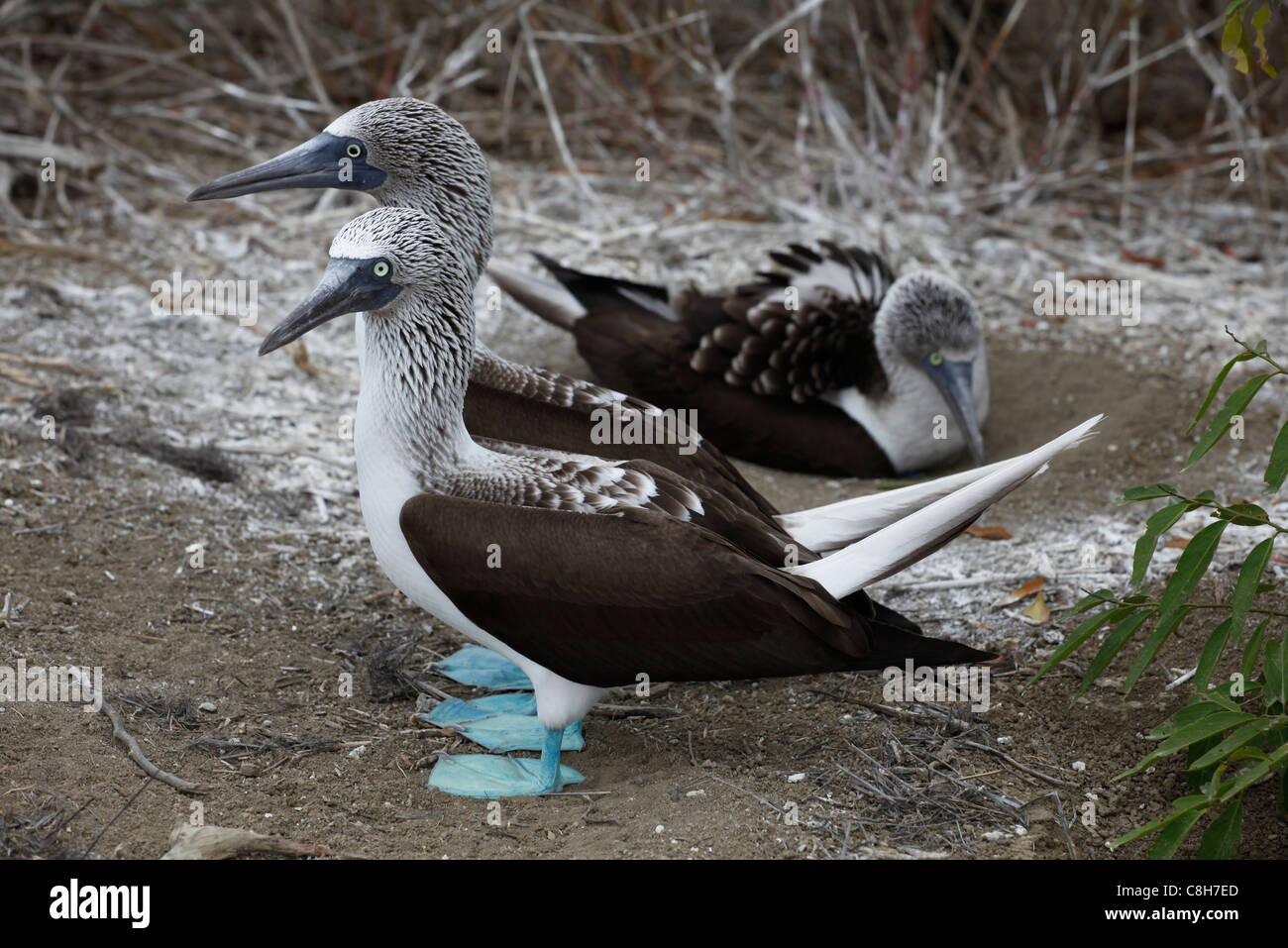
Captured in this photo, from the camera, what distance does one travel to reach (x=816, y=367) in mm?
6336

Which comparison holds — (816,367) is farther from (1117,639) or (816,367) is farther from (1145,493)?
(1145,493)

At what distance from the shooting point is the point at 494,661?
15.4 feet

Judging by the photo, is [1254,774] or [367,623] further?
[367,623]

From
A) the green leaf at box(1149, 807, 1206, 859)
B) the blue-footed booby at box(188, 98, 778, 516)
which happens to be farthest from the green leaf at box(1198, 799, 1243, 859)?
the blue-footed booby at box(188, 98, 778, 516)

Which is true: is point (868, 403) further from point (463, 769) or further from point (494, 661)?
point (463, 769)

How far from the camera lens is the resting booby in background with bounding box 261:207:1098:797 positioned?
372cm

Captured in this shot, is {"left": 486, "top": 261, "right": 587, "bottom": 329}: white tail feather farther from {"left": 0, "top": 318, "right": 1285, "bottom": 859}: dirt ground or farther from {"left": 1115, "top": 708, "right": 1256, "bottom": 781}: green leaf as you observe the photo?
{"left": 1115, "top": 708, "right": 1256, "bottom": 781}: green leaf

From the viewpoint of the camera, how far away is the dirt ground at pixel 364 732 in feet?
11.6

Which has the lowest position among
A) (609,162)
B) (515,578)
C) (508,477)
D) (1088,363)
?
(515,578)

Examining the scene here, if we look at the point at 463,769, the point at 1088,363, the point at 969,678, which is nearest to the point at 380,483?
the point at 463,769

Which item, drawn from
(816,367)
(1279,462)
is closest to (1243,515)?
(1279,462)

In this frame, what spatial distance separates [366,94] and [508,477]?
19.3 ft

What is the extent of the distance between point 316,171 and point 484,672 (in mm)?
1879
